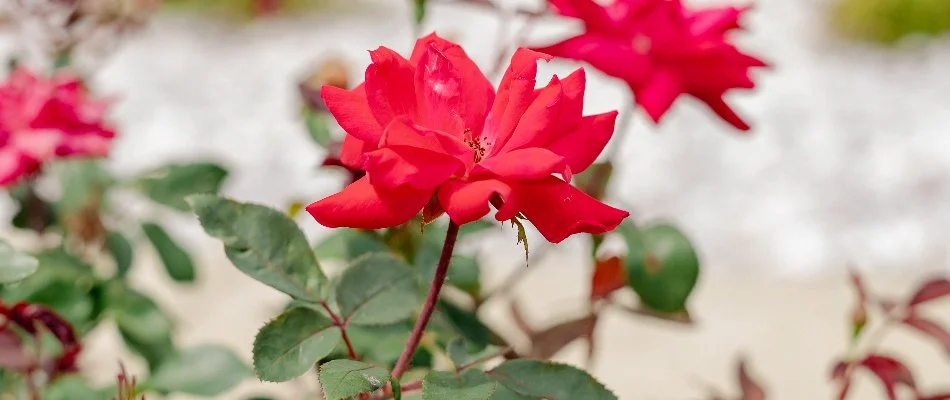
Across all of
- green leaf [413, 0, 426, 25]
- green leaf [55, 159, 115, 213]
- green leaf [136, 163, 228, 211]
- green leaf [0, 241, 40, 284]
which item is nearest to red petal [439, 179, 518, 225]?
green leaf [0, 241, 40, 284]

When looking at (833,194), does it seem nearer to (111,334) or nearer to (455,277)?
(111,334)

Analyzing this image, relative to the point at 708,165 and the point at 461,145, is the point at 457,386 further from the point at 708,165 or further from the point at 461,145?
the point at 708,165

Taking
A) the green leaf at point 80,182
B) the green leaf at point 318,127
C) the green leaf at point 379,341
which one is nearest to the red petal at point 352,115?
the green leaf at point 379,341

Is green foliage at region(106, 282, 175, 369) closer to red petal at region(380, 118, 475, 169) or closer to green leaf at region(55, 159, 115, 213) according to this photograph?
green leaf at region(55, 159, 115, 213)

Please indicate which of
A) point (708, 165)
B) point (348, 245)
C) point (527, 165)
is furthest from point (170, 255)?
point (708, 165)

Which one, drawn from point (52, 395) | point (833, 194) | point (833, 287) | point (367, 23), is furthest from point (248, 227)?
point (367, 23)
